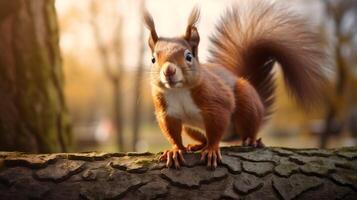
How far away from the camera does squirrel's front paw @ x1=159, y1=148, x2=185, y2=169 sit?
66.0 inches

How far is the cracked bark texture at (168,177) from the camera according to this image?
5.20 ft

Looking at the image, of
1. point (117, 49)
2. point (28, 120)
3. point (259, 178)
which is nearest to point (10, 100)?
point (28, 120)

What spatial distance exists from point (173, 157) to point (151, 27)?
46 cm

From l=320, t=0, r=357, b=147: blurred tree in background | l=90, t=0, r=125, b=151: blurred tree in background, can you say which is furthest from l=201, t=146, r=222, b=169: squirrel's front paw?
l=90, t=0, r=125, b=151: blurred tree in background

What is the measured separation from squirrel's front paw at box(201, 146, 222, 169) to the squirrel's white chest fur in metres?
0.14

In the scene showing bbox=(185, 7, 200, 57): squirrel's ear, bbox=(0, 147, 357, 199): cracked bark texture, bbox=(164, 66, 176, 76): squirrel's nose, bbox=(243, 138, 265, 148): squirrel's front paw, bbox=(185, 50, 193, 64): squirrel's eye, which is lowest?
bbox=(0, 147, 357, 199): cracked bark texture

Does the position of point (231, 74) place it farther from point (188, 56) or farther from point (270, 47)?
point (188, 56)

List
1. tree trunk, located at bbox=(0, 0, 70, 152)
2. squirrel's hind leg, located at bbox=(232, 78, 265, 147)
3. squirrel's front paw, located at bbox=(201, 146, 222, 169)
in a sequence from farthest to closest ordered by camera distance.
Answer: tree trunk, located at bbox=(0, 0, 70, 152), squirrel's hind leg, located at bbox=(232, 78, 265, 147), squirrel's front paw, located at bbox=(201, 146, 222, 169)

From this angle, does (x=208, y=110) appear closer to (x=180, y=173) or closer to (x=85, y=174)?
(x=180, y=173)

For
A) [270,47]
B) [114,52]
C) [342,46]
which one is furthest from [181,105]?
[114,52]

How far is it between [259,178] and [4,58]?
4.53 feet

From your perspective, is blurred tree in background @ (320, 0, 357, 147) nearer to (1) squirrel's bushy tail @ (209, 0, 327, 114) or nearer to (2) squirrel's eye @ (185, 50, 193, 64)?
(1) squirrel's bushy tail @ (209, 0, 327, 114)

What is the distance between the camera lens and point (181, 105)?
1818mm

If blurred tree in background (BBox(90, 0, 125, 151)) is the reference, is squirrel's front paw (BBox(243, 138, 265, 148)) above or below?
below
